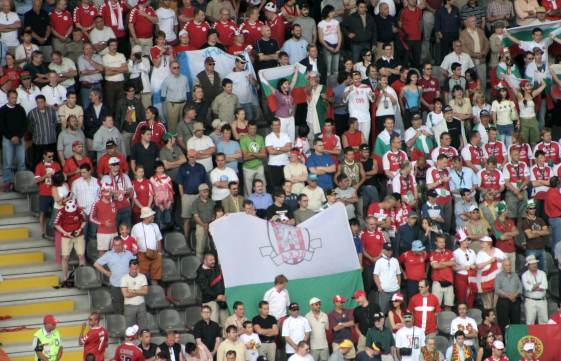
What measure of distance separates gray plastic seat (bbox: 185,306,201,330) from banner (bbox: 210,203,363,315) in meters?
0.66

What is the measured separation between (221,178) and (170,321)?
2754 millimetres

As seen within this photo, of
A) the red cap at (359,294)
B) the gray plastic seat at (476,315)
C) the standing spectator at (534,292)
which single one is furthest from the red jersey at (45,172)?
the standing spectator at (534,292)

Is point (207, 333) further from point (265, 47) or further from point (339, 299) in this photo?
point (265, 47)

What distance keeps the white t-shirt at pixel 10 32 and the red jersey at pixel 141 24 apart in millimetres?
2085

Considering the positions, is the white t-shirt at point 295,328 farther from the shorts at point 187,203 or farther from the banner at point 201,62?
the banner at point 201,62

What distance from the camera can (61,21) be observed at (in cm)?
3119

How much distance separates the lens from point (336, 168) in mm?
30062

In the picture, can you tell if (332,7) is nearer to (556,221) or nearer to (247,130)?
(247,130)

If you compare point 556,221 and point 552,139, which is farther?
point 552,139

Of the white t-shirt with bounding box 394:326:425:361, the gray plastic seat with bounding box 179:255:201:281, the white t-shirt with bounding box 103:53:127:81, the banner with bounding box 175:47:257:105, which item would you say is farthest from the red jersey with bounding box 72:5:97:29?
the white t-shirt with bounding box 394:326:425:361

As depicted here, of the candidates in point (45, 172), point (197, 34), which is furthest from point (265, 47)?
point (45, 172)

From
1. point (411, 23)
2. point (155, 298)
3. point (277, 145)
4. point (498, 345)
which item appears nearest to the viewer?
point (498, 345)

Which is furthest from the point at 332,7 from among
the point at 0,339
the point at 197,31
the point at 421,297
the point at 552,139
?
the point at 0,339

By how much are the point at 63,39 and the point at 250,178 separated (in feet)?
14.4
